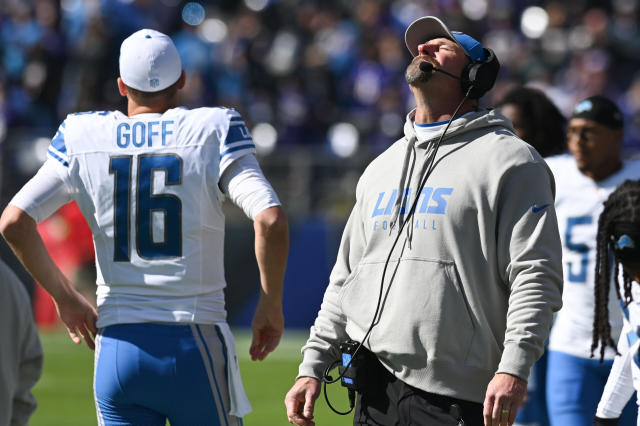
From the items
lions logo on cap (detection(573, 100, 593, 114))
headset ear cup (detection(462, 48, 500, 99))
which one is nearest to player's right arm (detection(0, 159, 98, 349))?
headset ear cup (detection(462, 48, 500, 99))

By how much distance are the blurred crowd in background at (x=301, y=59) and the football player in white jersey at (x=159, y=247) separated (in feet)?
32.8

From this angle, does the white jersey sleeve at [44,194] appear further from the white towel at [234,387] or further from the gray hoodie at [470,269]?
the gray hoodie at [470,269]

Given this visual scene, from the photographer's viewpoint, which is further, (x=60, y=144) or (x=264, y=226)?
(x=60, y=144)

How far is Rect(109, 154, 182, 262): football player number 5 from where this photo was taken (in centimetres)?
392

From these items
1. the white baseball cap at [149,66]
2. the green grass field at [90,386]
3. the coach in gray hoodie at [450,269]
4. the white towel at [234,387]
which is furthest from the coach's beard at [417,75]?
the green grass field at [90,386]

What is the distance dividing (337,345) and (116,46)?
43.0 feet

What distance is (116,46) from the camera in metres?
16.1

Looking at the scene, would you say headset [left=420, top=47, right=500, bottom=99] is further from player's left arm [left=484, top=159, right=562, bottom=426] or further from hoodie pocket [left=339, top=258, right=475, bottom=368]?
hoodie pocket [left=339, top=258, right=475, bottom=368]

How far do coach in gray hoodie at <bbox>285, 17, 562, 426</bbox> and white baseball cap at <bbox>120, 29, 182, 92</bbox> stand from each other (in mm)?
987

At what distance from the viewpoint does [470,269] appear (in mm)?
3404

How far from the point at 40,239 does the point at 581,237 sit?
8.92ft

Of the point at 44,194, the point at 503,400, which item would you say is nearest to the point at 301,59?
the point at 44,194

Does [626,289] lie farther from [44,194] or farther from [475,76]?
[44,194]

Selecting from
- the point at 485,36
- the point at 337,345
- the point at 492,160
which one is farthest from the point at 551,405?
the point at 485,36
